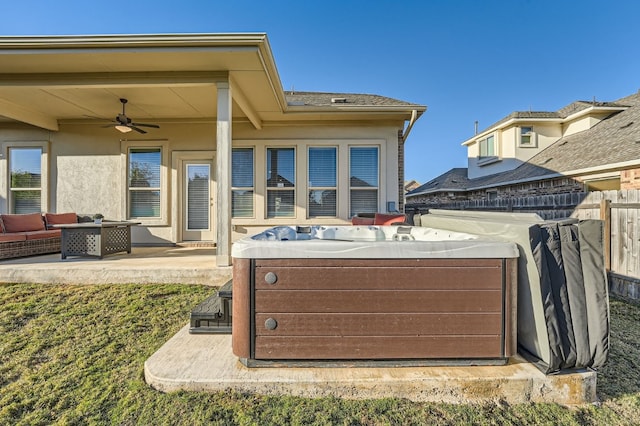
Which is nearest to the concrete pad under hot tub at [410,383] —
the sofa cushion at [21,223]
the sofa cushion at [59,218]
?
the sofa cushion at [21,223]

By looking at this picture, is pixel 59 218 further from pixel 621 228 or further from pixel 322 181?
pixel 621 228

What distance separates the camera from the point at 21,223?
205 inches

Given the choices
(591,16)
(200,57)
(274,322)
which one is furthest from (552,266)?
(591,16)

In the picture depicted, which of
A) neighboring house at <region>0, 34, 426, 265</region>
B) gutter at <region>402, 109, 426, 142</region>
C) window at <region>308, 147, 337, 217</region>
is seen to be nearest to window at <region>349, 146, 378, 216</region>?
neighboring house at <region>0, 34, 426, 265</region>

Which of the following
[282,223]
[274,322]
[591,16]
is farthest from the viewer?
[591,16]

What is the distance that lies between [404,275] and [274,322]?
0.81 m

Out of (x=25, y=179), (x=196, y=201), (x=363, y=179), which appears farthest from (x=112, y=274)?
(x=25, y=179)

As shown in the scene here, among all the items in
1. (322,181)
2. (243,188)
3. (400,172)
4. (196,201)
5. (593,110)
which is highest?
(593,110)

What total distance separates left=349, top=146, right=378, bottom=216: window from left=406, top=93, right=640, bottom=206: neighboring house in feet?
15.5

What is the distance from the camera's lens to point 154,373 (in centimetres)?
180

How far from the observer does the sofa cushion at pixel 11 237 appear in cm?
447

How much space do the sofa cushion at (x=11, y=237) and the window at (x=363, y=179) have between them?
5.40 meters

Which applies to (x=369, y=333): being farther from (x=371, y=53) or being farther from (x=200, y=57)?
(x=371, y=53)

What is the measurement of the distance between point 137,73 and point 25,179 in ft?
15.0
